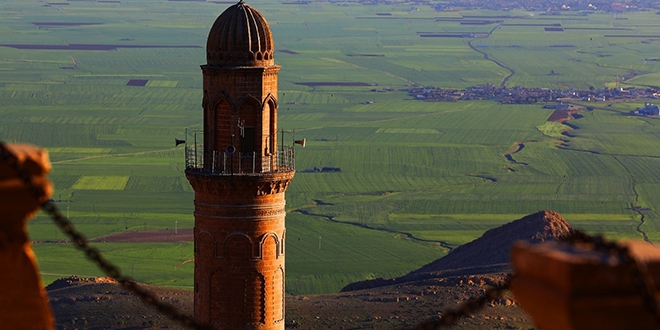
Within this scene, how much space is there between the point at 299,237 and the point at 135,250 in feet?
35.7

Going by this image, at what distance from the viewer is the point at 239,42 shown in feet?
97.8

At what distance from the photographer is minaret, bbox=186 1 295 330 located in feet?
96.9

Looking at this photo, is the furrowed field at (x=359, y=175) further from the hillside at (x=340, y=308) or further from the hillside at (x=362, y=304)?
the hillside at (x=340, y=308)

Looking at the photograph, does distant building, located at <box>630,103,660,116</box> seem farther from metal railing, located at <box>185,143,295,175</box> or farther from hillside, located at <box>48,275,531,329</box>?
metal railing, located at <box>185,143,295,175</box>

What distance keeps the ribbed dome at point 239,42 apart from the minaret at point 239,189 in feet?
0.06

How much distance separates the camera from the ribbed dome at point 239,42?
1169 inches

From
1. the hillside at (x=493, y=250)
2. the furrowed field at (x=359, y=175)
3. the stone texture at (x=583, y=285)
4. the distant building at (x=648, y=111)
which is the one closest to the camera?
the stone texture at (x=583, y=285)

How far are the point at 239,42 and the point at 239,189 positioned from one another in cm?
290

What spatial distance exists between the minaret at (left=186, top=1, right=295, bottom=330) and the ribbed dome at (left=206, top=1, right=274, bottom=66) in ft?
0.06

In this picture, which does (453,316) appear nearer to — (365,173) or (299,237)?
(299,237)

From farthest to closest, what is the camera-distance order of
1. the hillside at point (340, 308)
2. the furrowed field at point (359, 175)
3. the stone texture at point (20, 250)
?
the furrowed field at point (359, 175) → the hillside at point (340, 308) → the stone texture at point (20, 250)

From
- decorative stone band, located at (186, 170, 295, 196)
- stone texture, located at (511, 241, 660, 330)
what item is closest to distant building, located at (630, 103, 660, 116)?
decorative stone band, located at (186, 170, 295, 196)

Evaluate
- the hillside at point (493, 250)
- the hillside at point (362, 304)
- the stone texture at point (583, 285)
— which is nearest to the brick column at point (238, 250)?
the hillside at point (362, 304)

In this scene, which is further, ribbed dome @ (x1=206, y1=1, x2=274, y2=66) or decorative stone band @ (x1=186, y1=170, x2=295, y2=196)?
ribbed dome @ (x1=206, y1=1, x2=274, y2=66)
